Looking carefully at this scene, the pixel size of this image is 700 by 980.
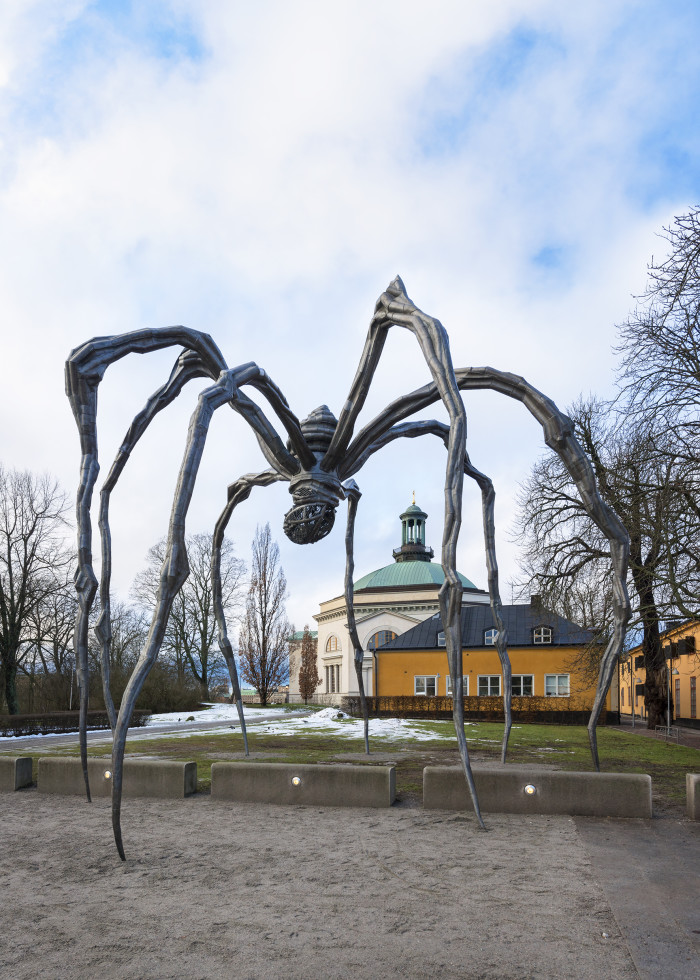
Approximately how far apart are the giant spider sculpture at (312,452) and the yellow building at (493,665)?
25.2 metres

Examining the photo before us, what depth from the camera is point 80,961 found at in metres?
3.22

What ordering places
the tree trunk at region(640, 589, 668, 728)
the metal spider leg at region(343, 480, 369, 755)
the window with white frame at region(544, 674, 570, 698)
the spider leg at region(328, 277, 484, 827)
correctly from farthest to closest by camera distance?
the window with white frame at region(544, 674, 570, 698) < the tree trunk at region(640, 589, 668, 728) < the metal spider leg at region(343, 480, 369, 755) < the spider leg at region(328, 277, 484, 827)

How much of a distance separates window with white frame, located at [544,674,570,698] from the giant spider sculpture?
2797 cm

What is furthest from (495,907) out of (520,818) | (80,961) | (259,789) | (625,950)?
(259,789)

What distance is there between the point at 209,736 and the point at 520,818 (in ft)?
36.8

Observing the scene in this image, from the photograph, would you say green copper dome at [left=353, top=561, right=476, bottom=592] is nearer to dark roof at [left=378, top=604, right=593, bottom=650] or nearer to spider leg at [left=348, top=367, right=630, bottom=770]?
dark roof at [left=378, top=604, right=593, bottom=650]

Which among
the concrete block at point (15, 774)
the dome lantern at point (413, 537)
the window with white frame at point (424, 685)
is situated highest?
the dome lantern at point (413, 537)

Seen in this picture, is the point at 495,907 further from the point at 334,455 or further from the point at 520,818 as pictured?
the point at 334,455

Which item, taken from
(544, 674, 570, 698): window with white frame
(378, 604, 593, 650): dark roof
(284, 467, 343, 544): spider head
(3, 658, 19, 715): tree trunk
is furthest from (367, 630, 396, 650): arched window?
(284, 467, 343, 544): spider head

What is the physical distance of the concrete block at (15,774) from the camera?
8141 millimetres

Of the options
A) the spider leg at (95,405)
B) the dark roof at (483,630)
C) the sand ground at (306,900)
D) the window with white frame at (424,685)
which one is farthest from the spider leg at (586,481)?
the window with white frame at (424,685)

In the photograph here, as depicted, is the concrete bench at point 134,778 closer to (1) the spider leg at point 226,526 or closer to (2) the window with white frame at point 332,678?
(1) the spider leg at point 226,526

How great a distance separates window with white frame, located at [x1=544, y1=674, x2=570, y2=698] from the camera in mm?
33156

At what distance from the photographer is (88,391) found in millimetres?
5582
